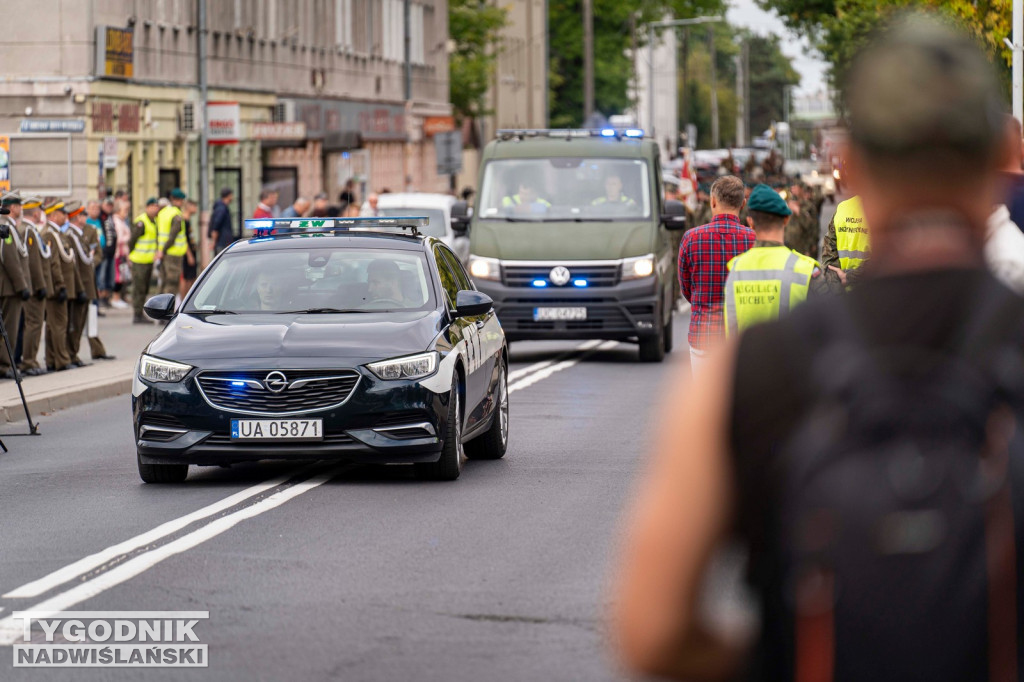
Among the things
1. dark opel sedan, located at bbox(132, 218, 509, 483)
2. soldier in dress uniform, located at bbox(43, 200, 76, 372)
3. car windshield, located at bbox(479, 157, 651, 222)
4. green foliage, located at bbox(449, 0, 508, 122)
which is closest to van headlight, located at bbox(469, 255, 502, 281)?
car windshield, located at bbox(479, 157, 651, 222)

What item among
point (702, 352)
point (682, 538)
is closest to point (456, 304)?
point (702, 352)

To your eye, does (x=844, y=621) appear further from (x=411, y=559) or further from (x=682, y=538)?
(x=411, y=559)

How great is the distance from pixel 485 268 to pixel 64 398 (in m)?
5.14

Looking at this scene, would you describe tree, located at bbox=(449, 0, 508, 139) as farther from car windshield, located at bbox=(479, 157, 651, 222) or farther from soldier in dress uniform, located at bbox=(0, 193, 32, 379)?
soldier in dress uniform, located at bbox=(0, 193, 32, 379)

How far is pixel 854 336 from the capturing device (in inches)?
92.7

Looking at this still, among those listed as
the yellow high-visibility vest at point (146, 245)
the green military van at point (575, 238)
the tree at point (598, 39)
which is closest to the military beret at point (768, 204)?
the green military van at point (575, 238)

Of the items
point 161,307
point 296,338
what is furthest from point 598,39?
point 296,338

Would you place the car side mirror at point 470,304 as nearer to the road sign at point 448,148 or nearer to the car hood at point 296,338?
the car hood at point 296,338

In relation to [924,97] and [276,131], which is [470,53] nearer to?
[276,131]

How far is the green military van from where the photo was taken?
21.2 m

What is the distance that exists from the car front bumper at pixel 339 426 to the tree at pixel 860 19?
25.5ft

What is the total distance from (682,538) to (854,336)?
0.31m

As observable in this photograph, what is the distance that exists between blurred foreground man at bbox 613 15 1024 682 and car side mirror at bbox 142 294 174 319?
377 inches

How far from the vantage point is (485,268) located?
846 inches
